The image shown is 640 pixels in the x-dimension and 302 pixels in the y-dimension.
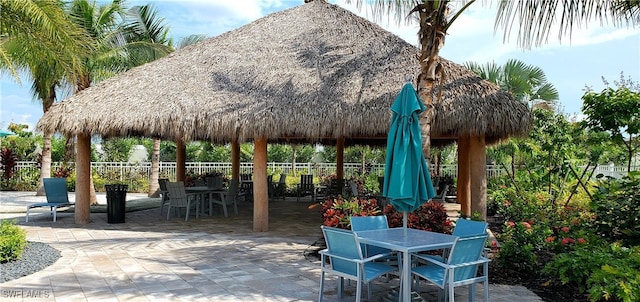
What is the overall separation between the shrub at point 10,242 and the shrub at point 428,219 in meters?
4.90

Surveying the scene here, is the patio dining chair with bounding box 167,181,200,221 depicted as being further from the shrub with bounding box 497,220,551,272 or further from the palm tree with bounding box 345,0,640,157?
the shrub with bounding box 497,220,551,272

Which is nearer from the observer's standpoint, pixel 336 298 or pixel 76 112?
pixel 336 298

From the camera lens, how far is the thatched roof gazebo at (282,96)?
9.06 metres

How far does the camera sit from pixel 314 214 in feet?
41.5

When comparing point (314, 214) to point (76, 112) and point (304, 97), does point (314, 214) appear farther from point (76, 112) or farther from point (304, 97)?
point (76, 112)

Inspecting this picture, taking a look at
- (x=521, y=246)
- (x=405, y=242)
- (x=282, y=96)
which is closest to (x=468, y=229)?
(x=405, y=242)

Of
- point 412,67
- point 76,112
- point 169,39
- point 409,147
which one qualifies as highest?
point 169,39

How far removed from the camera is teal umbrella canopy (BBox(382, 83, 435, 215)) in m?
5.13

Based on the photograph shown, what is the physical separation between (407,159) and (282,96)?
15.5 ft

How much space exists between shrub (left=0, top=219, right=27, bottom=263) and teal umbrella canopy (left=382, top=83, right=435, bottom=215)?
479cm

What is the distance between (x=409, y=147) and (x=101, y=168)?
19.5 m

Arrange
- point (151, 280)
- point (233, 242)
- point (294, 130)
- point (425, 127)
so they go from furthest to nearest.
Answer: point (294, 130) < point (233, 242) < point (425, 127) < point (151, 280)

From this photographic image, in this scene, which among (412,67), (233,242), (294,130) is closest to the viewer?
(233,242)

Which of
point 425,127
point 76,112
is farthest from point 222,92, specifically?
point 425,127
